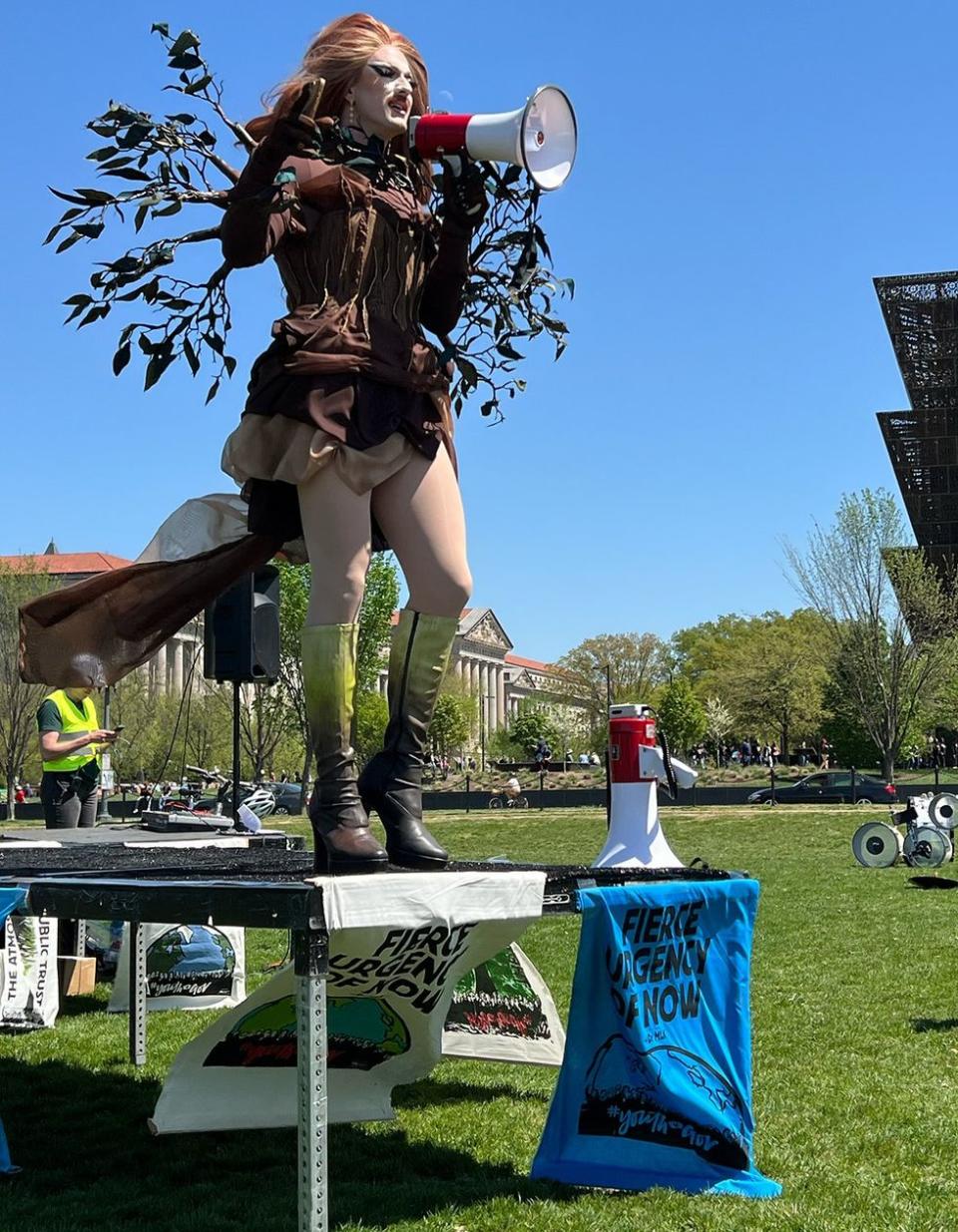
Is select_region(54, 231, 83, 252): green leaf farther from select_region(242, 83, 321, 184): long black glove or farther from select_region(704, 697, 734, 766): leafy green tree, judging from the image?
select_region(704, 697, 734, 766): leafy green tree

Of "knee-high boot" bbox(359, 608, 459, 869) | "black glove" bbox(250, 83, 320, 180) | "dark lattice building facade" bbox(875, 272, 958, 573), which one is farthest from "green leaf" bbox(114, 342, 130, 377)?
"dark lattice building facade" bbox(875, 272, 958, 573)

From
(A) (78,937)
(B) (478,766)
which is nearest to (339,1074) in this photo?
(A) (78,937)

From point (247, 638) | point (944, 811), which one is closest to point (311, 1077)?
point (247, 638)

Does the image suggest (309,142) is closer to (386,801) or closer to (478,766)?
(386,801)

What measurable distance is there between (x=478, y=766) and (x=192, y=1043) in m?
94.5

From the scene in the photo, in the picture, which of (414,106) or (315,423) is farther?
(414,106)

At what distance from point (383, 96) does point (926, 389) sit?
2734 inches

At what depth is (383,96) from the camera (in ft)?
12.7

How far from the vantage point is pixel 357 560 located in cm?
368

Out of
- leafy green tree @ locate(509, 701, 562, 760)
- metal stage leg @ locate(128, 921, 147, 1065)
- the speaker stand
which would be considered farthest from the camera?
leafy green tree @ locate(509, 701, 562, 760)

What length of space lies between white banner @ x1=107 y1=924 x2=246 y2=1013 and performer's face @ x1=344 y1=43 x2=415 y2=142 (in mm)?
4591

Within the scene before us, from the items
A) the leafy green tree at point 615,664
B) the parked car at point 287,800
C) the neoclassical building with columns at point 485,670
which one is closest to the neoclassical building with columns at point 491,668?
the neoclassical building with columns at point 485,670

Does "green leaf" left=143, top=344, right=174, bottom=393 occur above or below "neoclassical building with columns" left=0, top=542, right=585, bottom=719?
below

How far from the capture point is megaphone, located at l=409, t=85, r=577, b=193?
337 centimetres
